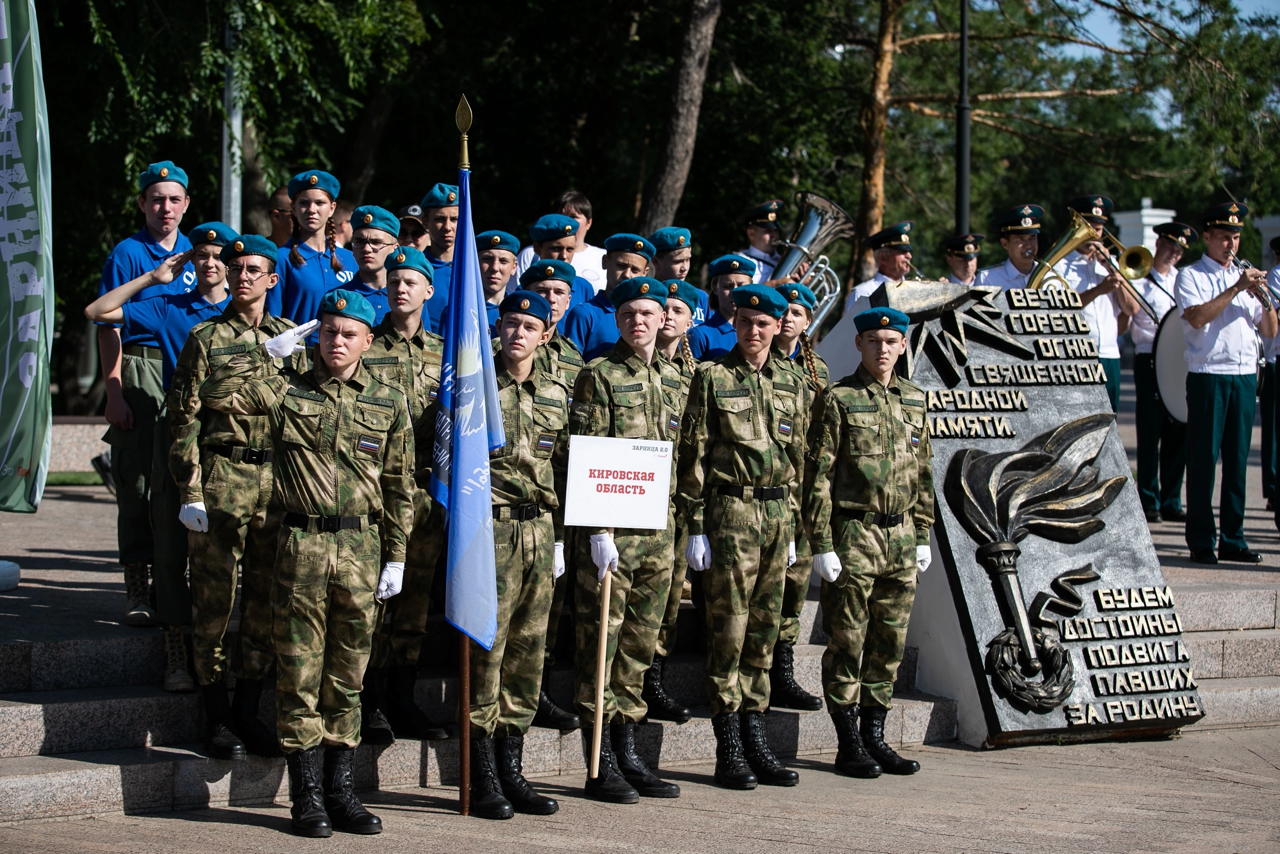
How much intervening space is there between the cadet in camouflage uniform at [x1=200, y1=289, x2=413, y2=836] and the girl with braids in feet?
4.02

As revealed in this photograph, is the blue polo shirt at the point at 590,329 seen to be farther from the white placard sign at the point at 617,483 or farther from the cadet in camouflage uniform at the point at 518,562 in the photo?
the white placard sign at the point at 617,483

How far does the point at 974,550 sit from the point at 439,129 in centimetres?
1302

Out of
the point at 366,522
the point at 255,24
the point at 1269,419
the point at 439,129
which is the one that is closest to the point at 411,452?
the point at 366,522

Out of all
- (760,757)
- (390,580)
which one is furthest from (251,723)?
(760,757)

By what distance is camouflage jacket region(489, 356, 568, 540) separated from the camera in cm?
585

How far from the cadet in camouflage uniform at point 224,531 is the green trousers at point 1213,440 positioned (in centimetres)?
660

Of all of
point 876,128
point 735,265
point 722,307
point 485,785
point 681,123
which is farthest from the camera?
point 876,128

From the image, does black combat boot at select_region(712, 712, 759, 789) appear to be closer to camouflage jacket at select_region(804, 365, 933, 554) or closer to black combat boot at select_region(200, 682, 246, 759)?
camouflage jacket at select_region(804, 365, 933, 554)

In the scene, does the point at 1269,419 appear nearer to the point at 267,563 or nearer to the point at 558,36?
the point at 267,563

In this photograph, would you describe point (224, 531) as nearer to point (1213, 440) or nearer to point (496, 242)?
point (496, 242)

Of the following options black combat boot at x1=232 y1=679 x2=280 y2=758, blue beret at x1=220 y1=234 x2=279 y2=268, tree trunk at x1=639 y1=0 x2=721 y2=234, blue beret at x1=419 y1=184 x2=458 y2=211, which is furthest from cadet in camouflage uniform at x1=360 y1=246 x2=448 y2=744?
tree trunk at x1=639 y1=0 x2=721 y2=234

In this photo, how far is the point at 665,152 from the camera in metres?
14.8

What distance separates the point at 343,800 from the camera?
17.7ft

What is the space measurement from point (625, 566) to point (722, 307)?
2.08 metres
